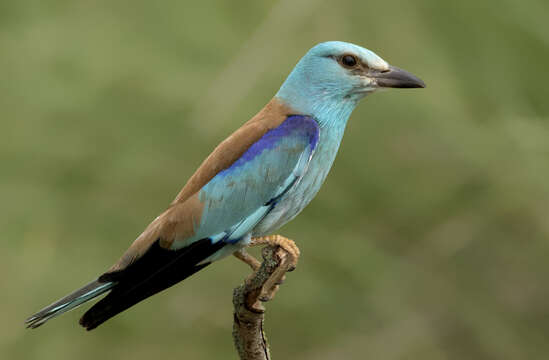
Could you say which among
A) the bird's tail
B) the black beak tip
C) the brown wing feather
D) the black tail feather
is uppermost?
the black beak tip

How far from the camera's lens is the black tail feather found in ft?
10.2

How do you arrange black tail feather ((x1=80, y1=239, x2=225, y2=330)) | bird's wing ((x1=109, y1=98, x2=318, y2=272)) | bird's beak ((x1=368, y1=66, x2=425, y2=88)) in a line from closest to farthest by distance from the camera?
black tail feather ((x1=80, y1=239, x2=225, y2=330)) < bird's wing ((x1=109, y1=98, x2=318, y2=272)) < bird's beak ((x1=368, y1=66, x2=425, y2=88))

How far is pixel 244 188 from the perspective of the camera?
3400 mm

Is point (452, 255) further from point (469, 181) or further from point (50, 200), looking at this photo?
point (50, 200)

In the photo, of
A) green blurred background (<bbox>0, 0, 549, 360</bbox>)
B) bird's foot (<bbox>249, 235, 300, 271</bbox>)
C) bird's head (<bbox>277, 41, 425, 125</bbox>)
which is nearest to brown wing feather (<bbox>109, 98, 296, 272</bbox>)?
bird's head (<bbox>277, 41, 425, 125</bbox>)

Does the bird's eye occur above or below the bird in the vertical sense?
above

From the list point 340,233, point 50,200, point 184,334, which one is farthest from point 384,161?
point 50,200

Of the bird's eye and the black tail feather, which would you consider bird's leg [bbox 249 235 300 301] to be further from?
the bird's eye

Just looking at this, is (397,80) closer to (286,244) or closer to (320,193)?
(286,244)

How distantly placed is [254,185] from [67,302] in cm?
77

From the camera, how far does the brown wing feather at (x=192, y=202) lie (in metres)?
3.29

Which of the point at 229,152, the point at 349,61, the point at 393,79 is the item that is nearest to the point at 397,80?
the point at 393,79

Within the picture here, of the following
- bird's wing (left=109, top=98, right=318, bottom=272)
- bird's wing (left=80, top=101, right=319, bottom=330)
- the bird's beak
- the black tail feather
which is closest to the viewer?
the black tail feather

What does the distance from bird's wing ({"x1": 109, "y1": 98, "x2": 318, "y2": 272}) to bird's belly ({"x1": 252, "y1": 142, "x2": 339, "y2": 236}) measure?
5cm
